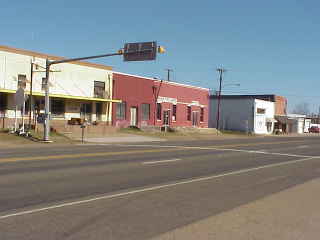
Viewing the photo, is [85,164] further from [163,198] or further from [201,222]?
[201,222]

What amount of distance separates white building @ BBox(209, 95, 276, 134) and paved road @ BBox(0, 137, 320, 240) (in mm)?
58281

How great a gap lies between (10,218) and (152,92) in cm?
4199

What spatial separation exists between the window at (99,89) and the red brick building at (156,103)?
6.50ft

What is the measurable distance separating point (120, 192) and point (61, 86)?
27830 mm

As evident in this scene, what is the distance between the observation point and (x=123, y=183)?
11.5 metres

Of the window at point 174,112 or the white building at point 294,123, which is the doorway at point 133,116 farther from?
the white building at point 294,123

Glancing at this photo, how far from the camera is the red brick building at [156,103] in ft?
146

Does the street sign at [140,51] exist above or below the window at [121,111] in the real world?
above

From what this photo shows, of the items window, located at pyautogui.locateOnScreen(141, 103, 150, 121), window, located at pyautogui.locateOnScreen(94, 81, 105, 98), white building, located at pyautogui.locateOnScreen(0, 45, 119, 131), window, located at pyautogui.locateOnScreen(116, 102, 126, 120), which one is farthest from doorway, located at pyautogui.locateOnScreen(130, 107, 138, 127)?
window, located at pyautogui.locateOnScreen(94, 81, 105, 98)

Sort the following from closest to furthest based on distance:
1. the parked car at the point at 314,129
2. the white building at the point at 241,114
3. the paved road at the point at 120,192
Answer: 1. the paved road at the point at 120,192
2. the white building at the point at 241,114
3. the parked car at the point at 314,129

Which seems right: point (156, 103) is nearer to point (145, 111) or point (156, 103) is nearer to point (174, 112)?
point (145, 111)

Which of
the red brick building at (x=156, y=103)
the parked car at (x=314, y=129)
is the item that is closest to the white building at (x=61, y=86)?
the red brick building at (x=156, y=103)

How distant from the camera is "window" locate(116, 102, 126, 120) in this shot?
44.1m

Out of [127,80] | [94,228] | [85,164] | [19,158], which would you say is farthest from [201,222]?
[127,80]
